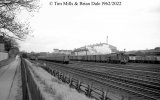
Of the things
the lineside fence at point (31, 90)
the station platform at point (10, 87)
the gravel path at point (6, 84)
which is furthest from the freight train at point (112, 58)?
the lineside fence at point (31, 90)

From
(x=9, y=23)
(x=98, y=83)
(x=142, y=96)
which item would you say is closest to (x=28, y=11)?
(x=9, y=23)

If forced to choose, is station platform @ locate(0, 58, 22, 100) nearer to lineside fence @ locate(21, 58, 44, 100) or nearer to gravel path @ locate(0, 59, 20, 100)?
gravel path @ locate(0, 59, 20, 100)

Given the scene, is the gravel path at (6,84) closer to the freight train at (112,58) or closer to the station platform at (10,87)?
the station platform at (10,87)

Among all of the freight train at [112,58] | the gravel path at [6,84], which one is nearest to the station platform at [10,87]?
the gravel path at [6,84]

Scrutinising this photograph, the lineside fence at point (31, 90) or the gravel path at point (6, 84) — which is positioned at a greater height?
the lineside fence at point (31, 90)

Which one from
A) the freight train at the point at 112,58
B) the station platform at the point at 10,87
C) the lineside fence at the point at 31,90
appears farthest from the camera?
the freight train at the point at 112,58

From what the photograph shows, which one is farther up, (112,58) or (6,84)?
(112,58)

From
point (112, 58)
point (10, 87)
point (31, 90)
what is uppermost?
point (112, 58)

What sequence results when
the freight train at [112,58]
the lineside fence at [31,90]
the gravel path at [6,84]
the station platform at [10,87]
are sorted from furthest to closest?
the freight train at [112,58] < the gravel path at [6,84] < the station platform at [10,87] < the lineside fence at [31,90]

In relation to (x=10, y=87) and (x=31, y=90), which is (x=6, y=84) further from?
(x=31, y=90)

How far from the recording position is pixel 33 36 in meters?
18.6

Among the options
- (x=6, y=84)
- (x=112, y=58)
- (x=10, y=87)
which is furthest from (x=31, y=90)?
(x=112, y=58)

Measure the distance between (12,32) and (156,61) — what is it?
2607 centimetres

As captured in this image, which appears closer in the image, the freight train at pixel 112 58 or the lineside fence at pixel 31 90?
the lineside fence at pixel 31 90
